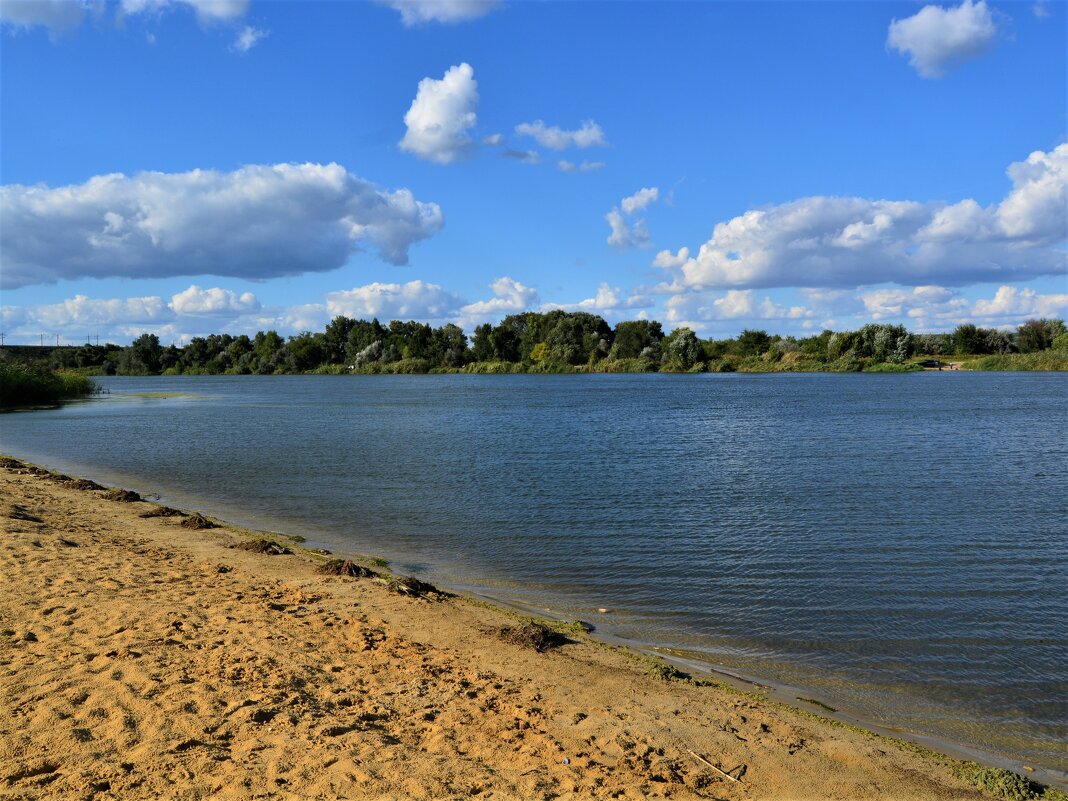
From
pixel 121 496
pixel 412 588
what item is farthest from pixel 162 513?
pixel 412 588

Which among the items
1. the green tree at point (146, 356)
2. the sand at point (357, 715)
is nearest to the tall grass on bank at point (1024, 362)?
the sand at point (357, 715)

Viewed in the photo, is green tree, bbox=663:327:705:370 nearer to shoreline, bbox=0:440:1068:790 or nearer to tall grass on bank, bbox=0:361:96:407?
tall grass on bank, bbox=0:361:96:407

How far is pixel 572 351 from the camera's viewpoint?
6216 inches

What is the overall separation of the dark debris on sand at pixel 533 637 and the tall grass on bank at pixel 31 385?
2484 inches

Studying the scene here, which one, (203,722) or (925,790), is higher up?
(203,722)

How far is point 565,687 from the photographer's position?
7.83m

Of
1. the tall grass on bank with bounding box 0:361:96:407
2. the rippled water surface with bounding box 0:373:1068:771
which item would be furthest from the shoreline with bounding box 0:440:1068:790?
the tall grass on bank with bounding box 0:361:96:407

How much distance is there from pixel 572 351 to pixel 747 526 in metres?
142

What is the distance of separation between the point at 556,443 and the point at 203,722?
2722cm

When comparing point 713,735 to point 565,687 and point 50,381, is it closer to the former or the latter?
point 565,687

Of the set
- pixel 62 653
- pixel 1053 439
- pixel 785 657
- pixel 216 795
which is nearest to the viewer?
pixel 216 795

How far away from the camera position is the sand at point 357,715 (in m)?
5.73

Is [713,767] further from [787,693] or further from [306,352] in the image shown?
[306,352]

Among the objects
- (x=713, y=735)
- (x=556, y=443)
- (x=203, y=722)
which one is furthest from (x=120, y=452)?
(x=713, y=735)
